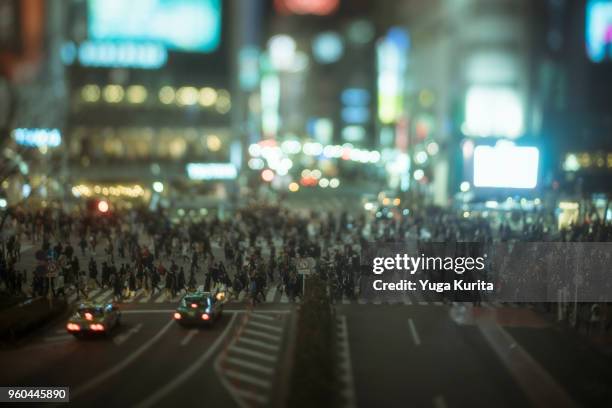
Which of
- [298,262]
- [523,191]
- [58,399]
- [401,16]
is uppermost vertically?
[401,16]

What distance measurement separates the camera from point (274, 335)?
57.6 ft

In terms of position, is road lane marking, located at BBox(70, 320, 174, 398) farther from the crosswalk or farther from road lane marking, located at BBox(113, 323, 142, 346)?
the crosswalk

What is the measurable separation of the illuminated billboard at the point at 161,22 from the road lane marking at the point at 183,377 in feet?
177

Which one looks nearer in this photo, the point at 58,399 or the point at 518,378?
the point at 58,399

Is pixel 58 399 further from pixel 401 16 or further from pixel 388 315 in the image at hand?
pixel 401 16

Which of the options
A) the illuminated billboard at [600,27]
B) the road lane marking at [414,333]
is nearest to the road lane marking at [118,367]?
Result: the road lane marking at [414,333]

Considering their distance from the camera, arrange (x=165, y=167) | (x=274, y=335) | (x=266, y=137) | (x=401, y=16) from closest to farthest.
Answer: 1. (x=274, y=335)
2. (x=165, y=167)
3. (x=401, y=16)
4. (x=266, y=137)

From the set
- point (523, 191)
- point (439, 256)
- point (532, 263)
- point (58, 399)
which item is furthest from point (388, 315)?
point (523, 191)

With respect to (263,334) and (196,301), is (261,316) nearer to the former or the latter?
(263,334)

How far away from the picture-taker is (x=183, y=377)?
14789mm

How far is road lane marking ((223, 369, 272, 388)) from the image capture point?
14.6 meters

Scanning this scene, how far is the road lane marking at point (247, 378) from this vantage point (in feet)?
47.8

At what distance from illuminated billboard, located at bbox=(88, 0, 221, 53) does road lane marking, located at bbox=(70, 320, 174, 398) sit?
53.1 m

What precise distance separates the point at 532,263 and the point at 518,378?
5.64m
